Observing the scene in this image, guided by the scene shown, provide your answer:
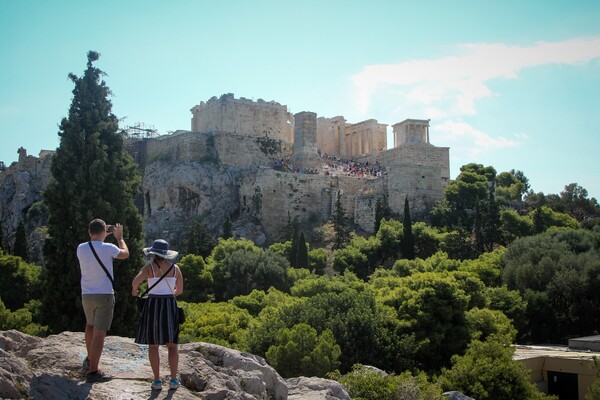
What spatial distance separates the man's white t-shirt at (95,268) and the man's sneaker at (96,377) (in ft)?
2.87

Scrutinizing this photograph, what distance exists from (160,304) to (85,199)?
39.5 ft

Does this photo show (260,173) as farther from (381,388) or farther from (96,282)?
(96,282)

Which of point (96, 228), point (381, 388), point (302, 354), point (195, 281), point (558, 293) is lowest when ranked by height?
point (302, 354)

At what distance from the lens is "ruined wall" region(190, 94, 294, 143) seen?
53812mm

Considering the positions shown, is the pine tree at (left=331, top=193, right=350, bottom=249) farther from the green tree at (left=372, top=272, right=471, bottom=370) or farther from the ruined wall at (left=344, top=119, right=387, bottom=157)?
the green tree at (left=372, top=272, right=471, bottom=370)

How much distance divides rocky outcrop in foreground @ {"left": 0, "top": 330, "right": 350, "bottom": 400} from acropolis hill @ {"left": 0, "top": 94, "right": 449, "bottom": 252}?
37.3 m

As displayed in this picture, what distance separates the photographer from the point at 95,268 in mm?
7520

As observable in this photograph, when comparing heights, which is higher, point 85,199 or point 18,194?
point 18,194

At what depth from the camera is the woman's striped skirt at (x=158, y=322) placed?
7.56m

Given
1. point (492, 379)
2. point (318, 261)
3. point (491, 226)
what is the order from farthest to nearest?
1. point (491, 226)
2. point (318, 261)
3. point (492, 379)

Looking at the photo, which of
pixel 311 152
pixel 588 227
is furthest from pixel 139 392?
pixel 311 152

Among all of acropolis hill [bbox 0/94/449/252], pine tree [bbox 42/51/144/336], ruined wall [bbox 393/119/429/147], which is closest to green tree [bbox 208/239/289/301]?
acropolis hill [bbox 0/94/449/252]

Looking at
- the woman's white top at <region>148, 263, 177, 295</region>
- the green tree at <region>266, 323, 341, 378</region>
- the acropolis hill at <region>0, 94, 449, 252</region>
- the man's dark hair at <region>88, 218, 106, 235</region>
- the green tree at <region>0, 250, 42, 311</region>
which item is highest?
the acropolis hill at <region>0, 94, 449, 252</region>

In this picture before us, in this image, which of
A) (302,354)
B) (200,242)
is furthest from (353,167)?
(302,354)
